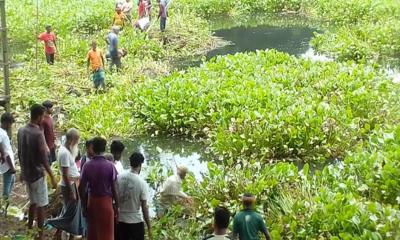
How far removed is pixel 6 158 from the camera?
6.92m

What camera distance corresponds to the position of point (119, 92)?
13.5 metres

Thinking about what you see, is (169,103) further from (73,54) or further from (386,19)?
(386,19)

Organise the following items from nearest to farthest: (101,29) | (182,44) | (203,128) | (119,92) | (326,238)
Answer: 1. (326,238)
2. (203,128)
3. (119,92)
4. (182,44)
5. (101,29)

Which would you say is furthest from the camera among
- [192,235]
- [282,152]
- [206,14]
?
[206,14]

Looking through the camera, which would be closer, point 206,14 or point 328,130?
point 328,130

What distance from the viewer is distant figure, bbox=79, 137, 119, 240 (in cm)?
587

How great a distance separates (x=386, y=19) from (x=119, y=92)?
11.6 m

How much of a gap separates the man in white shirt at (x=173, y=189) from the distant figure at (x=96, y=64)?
6587 mm

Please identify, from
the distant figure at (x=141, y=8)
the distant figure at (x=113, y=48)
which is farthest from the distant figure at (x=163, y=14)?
the distant figure at (x=113, y=48)

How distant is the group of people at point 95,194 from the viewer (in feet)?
19.4

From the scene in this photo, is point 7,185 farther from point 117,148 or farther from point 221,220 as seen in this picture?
point 221,220

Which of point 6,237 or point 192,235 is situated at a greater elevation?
point 6,237

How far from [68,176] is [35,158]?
39 cm

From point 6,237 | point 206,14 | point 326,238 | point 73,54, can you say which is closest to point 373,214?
point 326,238
